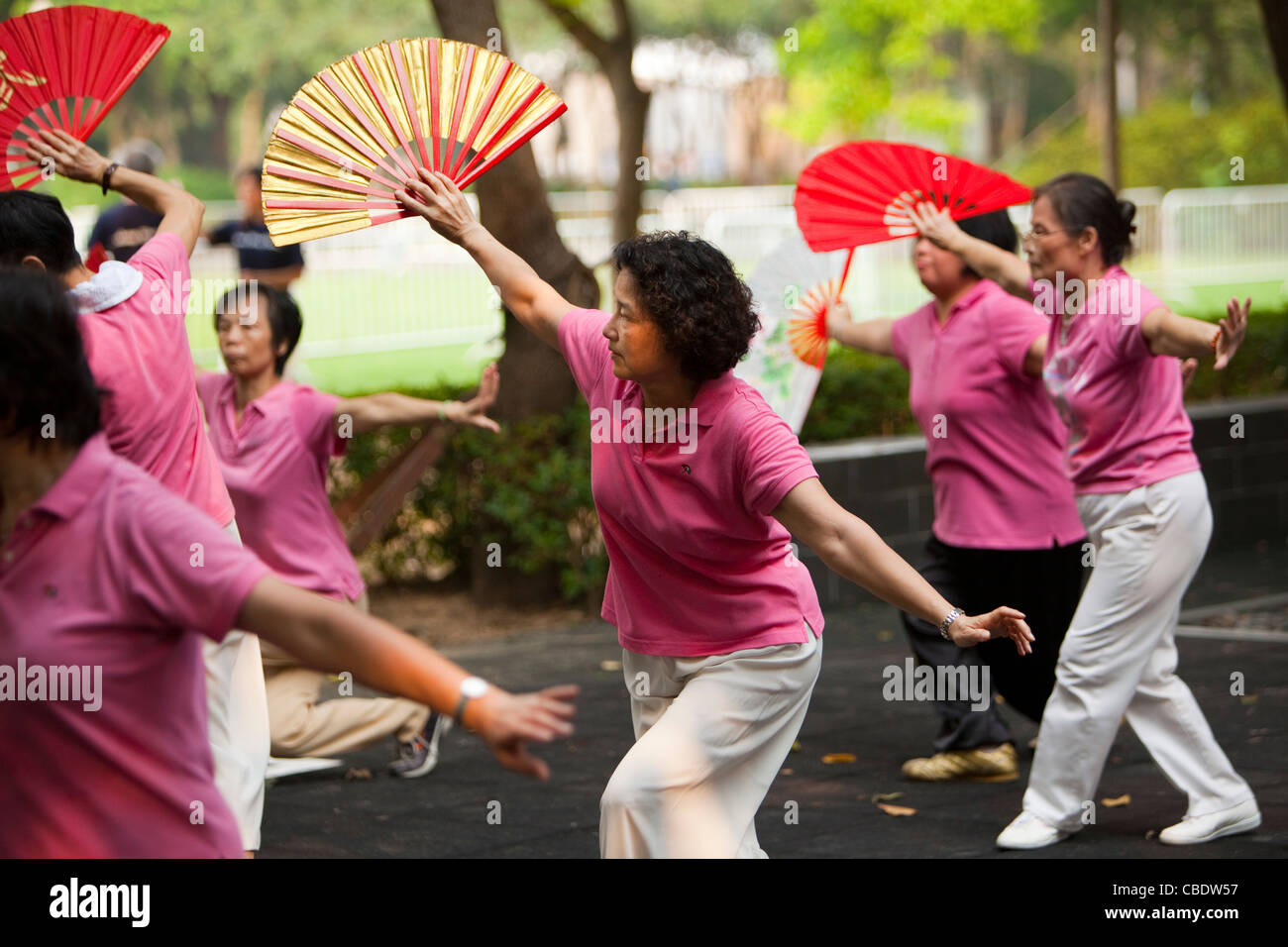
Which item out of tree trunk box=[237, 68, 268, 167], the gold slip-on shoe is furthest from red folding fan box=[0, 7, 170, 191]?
tree trunk box=[237, 68, 268, 167]

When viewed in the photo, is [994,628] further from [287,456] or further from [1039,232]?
[287,456]

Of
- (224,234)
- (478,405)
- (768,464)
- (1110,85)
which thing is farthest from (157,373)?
(1110,85)

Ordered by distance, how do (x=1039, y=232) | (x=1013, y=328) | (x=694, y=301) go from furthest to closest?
(x=1013, y=328) → (x=1039, y=232) → (x=694, y=301)

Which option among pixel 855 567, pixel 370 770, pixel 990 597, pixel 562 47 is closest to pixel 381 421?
pixel 370 770

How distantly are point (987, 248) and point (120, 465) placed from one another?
13.4 ft

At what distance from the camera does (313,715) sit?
6070mm

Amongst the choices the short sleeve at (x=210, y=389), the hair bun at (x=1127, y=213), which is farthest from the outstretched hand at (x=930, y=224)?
the short sleeve at (x=210, y=389)

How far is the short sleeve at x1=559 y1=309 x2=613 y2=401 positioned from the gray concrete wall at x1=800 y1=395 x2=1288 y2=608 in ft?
16.2

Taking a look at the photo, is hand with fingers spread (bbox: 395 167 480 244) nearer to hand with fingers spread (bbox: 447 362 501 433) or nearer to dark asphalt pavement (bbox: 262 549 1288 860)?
hand with fingers spread (bbox: 447 362 501 433)

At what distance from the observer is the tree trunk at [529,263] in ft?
29.1

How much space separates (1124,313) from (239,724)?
288cm

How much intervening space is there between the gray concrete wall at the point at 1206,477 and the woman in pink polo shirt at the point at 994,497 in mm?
2920

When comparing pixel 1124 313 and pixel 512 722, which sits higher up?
pixel 1124 313
